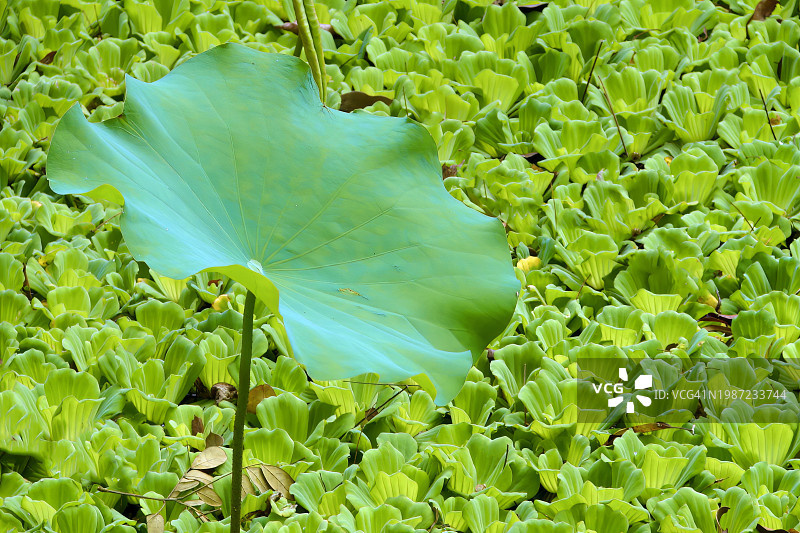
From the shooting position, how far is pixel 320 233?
4.02 ft

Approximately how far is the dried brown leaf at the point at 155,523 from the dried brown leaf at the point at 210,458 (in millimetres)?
115

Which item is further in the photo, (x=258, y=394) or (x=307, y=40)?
(x=258, y=394)

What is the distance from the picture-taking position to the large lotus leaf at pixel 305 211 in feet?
3.20

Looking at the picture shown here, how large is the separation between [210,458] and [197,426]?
10 centimetres

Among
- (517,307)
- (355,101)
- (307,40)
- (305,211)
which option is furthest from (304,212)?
(355,101)

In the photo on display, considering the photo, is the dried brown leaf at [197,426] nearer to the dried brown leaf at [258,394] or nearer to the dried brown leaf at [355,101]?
the dried brown leaf at [258,394]

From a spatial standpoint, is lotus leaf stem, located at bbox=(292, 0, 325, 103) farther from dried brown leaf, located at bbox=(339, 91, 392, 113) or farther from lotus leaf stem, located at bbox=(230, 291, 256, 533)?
dried brown leaf, located at bbox=(339, 91, 392, 113)

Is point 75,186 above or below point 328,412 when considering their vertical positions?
above

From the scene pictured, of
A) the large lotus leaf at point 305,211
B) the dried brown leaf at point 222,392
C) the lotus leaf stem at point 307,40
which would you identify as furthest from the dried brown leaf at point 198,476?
the lotus leaf stem at point 307,40

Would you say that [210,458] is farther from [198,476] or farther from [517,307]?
[517,307]

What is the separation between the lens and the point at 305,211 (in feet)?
4.08

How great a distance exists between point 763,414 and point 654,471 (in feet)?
0.81

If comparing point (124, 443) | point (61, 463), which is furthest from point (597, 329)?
point (61, 463)

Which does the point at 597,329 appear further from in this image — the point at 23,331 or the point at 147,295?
the point at 23,331
